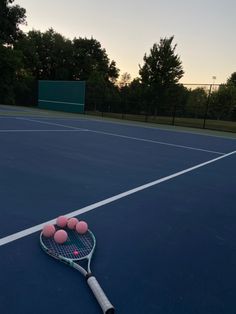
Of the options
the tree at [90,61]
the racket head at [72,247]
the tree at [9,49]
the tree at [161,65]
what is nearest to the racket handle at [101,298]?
the racket head at [72,247]

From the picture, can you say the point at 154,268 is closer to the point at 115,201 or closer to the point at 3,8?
the point at 115,201

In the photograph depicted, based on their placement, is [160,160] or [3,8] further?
[3,8]

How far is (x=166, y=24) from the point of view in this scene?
80.1ft

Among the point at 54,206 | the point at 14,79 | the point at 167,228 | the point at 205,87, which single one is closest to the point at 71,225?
the point at 54,206

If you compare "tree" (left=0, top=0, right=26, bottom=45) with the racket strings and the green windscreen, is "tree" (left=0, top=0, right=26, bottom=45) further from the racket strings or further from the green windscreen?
the racket strings

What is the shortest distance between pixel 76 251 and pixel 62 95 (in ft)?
75.9

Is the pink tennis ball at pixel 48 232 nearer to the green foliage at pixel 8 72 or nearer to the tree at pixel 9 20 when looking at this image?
the green foliage at pixel 8 72

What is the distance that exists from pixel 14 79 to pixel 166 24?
49.2 ft

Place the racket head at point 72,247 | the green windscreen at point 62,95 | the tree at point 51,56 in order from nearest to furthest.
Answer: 1. the racket head at point 72,247
2. the green windscreen at point 62,95
3. the tree at point 51,56

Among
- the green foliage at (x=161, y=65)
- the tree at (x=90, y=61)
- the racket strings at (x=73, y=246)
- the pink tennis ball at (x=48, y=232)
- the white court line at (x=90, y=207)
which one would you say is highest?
the tree at (x=90, y=61)

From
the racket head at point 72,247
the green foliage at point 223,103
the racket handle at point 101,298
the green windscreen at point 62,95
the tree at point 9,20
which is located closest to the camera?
the racket handle at point 101,298

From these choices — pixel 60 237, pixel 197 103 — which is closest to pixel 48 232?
pixel 60 237

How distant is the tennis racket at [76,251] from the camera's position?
1.92 m

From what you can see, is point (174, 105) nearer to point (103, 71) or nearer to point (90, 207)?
point (90, 207)
